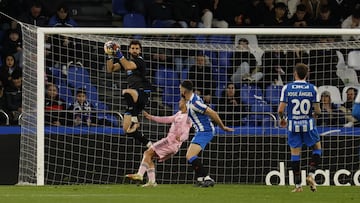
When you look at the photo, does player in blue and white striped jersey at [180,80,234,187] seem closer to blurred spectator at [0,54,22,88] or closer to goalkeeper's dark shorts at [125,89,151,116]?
goalkeeper's dark shorts at [125,89,151,116]

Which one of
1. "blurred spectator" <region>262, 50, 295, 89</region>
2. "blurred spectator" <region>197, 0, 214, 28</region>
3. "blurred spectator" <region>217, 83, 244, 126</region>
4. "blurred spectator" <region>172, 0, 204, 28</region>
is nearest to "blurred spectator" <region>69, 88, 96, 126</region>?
"blurred spectator" <region>217, 83, 244, 126</region>

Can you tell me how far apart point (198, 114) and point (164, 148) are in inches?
45.4

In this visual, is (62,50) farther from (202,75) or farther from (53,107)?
(202,75)

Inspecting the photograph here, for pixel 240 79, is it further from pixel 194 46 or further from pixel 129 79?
pixel 129 79

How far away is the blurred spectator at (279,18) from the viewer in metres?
25.1

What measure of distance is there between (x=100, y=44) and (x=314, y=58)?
3.93m

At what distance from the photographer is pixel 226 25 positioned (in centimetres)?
2553

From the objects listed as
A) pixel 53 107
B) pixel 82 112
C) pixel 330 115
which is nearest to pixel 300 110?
pixel 330 115

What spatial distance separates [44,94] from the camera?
21.3m

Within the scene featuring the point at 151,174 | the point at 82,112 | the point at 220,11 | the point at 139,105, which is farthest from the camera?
the point at 220,11

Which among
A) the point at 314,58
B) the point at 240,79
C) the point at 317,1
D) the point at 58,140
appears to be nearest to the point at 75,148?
the point at 58,140

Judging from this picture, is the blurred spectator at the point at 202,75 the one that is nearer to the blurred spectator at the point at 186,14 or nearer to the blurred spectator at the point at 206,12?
the blurred spectator at the point at 186,14

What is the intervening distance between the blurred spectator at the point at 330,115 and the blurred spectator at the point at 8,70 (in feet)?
19.0

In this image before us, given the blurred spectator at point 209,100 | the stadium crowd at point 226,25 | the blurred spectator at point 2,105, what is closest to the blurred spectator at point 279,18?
the stadium crowd at point 226,25
